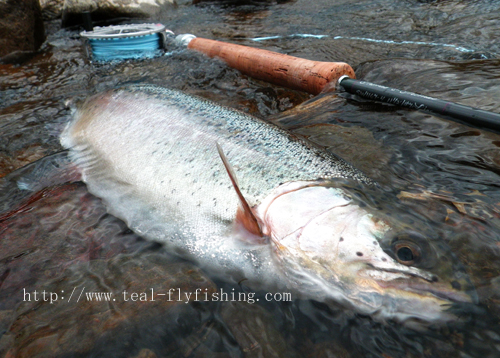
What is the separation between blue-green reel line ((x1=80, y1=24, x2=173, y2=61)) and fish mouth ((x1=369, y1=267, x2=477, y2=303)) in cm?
559

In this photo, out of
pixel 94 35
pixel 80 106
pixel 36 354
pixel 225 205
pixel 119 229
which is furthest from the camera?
pixel 94 35

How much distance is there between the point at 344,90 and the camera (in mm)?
3980

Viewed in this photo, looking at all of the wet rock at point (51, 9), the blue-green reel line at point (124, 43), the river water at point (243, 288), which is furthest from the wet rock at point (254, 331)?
the wet rock at point (51, 9)

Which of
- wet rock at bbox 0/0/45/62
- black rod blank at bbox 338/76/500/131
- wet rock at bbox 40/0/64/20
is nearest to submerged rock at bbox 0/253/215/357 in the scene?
black rod blank at bbox 338/76/500/131

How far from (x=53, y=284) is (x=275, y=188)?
56.6 inches

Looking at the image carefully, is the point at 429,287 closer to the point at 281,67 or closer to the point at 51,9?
the point at 281,67

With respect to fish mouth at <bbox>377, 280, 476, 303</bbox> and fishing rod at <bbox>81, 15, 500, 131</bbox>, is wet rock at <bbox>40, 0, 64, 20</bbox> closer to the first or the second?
fishing rod at <bbox>81, 15, 500, 131</bbox>

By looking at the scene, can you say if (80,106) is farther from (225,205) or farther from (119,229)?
(225,205)

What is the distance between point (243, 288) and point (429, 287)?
0.97 metres

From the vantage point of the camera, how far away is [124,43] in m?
5.88

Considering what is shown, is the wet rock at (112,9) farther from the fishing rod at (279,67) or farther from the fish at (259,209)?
the fish at (259,209)

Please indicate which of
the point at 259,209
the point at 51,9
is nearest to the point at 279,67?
the point at 259,209

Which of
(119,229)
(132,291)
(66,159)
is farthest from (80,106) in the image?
(132,291)

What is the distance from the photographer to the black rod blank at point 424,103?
282 centimetres
